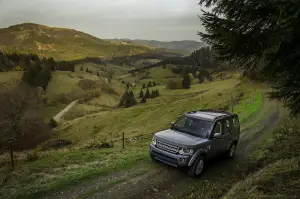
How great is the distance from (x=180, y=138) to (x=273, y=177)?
348 cm

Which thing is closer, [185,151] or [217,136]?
[185,151]

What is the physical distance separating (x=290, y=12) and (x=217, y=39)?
89.1 inches

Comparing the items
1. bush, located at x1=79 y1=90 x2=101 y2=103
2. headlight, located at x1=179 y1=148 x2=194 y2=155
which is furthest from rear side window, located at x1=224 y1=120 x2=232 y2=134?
bush, located at x1=79 y1=90 x2=101 y2=103

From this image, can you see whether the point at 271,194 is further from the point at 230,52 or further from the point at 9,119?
the point at 9,119

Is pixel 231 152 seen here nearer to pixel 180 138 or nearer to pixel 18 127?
pixel 180 138

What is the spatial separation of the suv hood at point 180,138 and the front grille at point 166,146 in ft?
0.49

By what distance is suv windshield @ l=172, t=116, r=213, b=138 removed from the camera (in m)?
11.5

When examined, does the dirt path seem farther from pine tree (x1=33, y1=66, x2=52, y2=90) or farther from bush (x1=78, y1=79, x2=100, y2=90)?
bush (x1=78, y1=79, x2=100, y2=90)

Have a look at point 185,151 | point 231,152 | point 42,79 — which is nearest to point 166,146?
point 185,151

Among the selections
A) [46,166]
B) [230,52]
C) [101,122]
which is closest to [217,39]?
[230,52]

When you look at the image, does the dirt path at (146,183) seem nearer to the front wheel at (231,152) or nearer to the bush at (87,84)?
the front wheel at (231,152)

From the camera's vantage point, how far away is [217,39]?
8328mm

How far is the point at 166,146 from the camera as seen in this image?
35.9 ft

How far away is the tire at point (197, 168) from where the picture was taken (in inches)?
423
